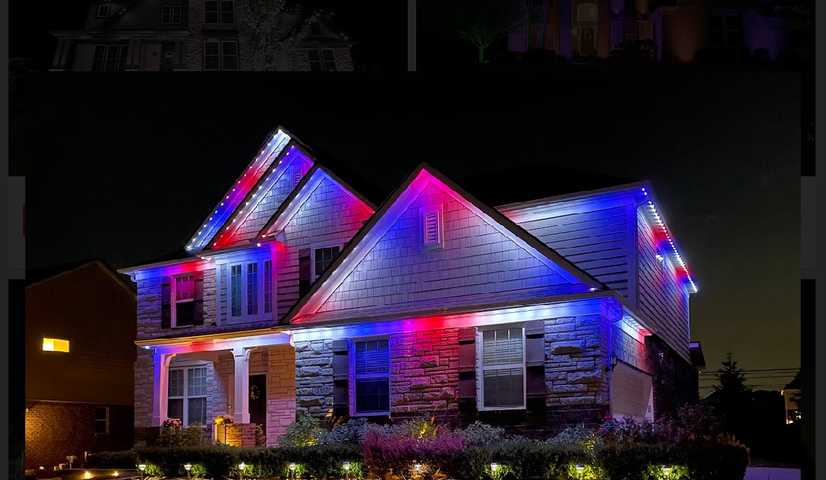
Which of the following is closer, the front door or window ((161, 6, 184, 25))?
window ((161, 6, 184, 25))

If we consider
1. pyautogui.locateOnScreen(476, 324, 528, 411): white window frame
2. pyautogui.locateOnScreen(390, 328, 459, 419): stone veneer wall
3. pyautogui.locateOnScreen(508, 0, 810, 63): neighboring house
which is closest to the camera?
pyautogui.locateOnScreen(508, 0, 810, 63): neighboring house

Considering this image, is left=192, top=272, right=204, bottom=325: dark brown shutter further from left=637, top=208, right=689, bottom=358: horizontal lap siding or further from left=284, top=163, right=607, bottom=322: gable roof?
left=637, top=208, right=689, bottom=358: horizontal lap siding

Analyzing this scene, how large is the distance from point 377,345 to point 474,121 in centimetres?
346

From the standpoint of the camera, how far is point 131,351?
23.5 m

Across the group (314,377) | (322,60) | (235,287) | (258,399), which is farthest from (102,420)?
(322,60)

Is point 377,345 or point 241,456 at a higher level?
point 377,345

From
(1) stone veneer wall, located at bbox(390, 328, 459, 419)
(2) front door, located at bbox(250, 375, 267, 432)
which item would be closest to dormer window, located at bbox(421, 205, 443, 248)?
(1) stone veneer wall, located at bbox(390, 328, 459, 419)

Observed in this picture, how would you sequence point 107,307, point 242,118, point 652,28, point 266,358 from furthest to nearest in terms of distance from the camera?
point 107,307 → point 266,358 → point 242,118 → point 652,28

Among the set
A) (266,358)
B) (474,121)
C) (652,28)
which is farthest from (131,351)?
(652,28)

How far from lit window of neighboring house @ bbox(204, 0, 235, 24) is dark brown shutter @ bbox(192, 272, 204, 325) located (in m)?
6.83

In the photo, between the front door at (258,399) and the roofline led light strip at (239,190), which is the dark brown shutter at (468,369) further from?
the roofline led light strip at (239,190)

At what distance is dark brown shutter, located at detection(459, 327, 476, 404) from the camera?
46.4 ft
